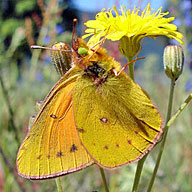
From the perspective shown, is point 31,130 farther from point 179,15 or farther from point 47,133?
point 179,15

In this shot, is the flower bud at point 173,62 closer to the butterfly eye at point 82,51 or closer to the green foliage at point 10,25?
the butterfly eye at point 82,51

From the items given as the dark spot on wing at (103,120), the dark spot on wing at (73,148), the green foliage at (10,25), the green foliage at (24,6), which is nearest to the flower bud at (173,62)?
the dark spot on wing at (103,120)

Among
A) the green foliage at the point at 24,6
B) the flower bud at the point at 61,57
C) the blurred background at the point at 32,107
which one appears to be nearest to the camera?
the flower bud at the point at 61,57

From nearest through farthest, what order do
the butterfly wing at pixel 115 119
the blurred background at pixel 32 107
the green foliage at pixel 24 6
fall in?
the butterfly wing at pixel 115 119 < the blurred background at pixel 32 107 < the green foliage at pixel 24 6

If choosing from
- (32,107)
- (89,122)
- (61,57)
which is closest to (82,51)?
(61,57)

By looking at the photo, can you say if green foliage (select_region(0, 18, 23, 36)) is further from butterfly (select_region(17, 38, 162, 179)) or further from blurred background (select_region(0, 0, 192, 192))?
butterfly (select_region(17, 38, 162, 179))

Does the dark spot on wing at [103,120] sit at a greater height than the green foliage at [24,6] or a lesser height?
greater

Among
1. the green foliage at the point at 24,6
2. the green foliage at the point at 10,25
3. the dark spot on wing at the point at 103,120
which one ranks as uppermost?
the dark spot on wing at the point at 103,120
